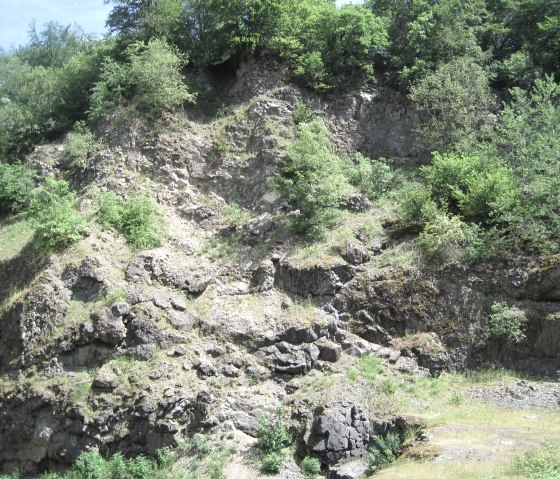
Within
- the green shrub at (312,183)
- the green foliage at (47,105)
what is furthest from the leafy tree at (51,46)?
the green shrub at (312,183)

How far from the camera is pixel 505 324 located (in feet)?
57.6

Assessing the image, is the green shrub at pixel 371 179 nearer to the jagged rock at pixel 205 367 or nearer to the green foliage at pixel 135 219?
the green foliage at pixel 135 219

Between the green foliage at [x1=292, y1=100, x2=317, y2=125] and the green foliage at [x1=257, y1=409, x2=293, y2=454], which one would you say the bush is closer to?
the green foliage at [x1=257, y1=409, x2=293, y2=454]

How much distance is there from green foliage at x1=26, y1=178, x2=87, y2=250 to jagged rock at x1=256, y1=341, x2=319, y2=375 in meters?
7.31

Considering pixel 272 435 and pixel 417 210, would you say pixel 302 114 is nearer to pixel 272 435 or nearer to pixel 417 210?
pixel 417 210

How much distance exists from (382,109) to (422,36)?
11.8ft

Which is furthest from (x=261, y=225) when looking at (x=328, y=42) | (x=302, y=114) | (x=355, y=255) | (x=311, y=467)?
(x=328, y=42)

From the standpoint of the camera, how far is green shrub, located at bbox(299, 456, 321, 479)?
48.0ft

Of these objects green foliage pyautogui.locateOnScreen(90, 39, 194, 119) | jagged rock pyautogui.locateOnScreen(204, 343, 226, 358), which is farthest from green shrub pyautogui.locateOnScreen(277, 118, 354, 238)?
green foliage pyautogui.locateOnScreen(90, 39, 194, 119)

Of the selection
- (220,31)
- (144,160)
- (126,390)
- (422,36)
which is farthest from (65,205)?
(422,36)

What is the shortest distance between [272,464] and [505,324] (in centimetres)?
773

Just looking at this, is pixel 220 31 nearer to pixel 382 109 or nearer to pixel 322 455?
pixel 382 109

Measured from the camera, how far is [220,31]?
27.2 metres

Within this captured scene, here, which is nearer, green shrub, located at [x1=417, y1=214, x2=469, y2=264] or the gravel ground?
the gravel ground
